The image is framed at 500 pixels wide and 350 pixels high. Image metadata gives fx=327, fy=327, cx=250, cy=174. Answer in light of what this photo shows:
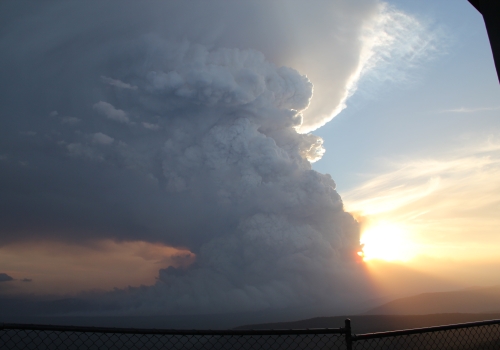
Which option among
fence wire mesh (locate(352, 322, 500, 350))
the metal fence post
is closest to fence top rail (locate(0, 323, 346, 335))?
the metal fence post

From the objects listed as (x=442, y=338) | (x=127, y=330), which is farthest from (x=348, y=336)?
(x=442, y=338)

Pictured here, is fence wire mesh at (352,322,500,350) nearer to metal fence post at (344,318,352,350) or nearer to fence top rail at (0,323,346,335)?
metal fence post at (344,318,352,350)

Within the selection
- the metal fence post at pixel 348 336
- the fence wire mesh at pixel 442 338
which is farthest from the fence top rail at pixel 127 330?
the fence wire mesh at pixel 442 338

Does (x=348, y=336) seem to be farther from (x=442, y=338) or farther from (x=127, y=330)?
(x=442, y=338)

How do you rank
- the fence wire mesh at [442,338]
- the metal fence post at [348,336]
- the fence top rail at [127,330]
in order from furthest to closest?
the fence wire mesh at [442,338]
the metal fence post at [348,336]
the fence top rail at [127,330]

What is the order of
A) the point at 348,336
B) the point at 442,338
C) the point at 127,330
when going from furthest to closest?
the point at 442,338 → the point at 348,336 → the point at 127,330

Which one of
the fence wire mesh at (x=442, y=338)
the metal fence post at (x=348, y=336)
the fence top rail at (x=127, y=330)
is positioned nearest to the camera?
the fence top rail at (x=127, y=330)

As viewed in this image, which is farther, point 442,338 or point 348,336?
point 442,338

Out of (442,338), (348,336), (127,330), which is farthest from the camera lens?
(442,338)

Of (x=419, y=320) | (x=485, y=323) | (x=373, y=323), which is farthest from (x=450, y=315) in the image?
(x=485, y=323)

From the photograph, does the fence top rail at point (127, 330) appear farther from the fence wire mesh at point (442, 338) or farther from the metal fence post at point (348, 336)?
the fence wire mesh at point (442, 338)

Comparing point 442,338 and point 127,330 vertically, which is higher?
point 127,330

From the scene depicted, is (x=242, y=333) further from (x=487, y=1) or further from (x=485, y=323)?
(x=487, y=1)

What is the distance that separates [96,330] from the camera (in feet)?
13.5
